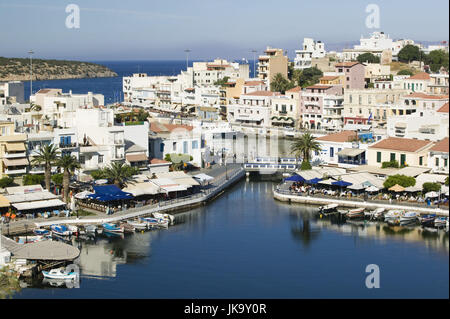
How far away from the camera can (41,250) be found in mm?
22422

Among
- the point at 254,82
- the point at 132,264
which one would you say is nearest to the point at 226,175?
the point at 132,264

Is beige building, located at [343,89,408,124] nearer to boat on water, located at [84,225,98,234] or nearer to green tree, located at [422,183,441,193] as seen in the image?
green tree, located at [422,183,441,193]

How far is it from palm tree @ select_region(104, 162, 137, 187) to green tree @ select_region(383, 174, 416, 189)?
11.1 metres

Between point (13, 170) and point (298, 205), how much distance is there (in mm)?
12584

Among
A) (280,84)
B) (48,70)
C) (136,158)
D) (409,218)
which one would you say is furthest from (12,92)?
(48,70)

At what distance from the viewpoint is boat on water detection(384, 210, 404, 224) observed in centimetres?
2747

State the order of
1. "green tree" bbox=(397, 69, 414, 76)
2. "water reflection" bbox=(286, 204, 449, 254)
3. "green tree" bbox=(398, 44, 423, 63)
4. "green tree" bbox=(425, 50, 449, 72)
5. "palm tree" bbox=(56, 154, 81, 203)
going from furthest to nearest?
"green tree" bbox=(398, 44, 423, 63), "green tree" bbox=(397, 69, 414, 76), "green tree" bbox=(425, 50, 449, 72), "palm tree" bbox=(56, 154, 81, 203), "water reflection" bbox=(286, 204, 449, 254)

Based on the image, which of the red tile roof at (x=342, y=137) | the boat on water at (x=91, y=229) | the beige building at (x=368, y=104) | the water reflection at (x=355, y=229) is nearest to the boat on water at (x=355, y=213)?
the water reflection at (x=355, y=229)

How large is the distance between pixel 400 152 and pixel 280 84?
3357 centimetres

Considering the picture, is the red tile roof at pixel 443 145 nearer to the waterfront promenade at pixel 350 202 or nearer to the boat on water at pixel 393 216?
the waterfront promenade at pixel 350 202

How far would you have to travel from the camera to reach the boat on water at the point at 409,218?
89.5 ft

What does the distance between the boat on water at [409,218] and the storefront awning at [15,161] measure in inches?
638

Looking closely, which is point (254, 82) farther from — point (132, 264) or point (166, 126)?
point (132, 264)

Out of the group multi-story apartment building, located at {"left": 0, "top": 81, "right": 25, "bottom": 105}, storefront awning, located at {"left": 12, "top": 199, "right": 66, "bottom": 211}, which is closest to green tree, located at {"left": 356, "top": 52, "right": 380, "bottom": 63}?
multi-story apartment building, located at {"left": 0, "top": 81, "right": 25, "bottom": 105}
